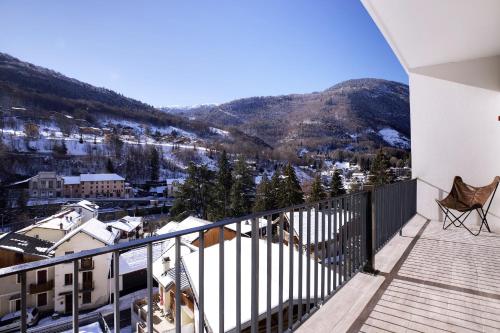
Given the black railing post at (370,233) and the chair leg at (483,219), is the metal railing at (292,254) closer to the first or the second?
the black railing post at (370,233)

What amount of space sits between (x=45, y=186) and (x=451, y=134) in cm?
5517

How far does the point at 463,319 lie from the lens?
202 centimetres

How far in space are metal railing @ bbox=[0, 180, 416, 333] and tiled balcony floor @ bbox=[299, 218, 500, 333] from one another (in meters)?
0.17

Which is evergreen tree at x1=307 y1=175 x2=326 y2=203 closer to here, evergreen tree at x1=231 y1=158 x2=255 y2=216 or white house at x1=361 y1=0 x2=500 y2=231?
evergreen tree at x1=231 y1=158 x2=255 y2=216

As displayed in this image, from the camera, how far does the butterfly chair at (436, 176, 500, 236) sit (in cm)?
441

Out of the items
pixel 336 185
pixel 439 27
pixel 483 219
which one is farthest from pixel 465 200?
pixel 336 185

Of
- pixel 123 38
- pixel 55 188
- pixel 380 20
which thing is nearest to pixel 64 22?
pixel 123 38

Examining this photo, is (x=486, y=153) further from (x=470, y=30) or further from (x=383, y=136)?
(x=383, y=136)

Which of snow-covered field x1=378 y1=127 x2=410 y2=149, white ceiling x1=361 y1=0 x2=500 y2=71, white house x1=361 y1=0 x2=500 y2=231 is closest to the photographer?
white ceiling x1=361 y1=0 x2=500 y2=71

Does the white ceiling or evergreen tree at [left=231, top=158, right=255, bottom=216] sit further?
evergreen tree at [left=231, top=158, right=255, bottom=216]

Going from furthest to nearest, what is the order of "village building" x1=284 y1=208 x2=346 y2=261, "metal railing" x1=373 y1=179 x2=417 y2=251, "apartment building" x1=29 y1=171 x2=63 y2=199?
1. "apartment building" x1=29 y1=171 x2=63 y2=199
2. "metal railing" x1=373 y1=179 x2=417 y2=251
3. "village building" x1=284 y1=208 x2=346 y2=261

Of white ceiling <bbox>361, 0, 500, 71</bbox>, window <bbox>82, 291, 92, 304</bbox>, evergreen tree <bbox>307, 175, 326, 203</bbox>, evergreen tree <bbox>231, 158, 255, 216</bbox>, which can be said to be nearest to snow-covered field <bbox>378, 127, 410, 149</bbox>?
evergreen tree <bbox>307, 175, 326, 203</bbox>

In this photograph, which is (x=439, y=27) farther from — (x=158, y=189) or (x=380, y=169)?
(x=158, y=189)

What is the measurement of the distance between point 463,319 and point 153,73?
235 feet
